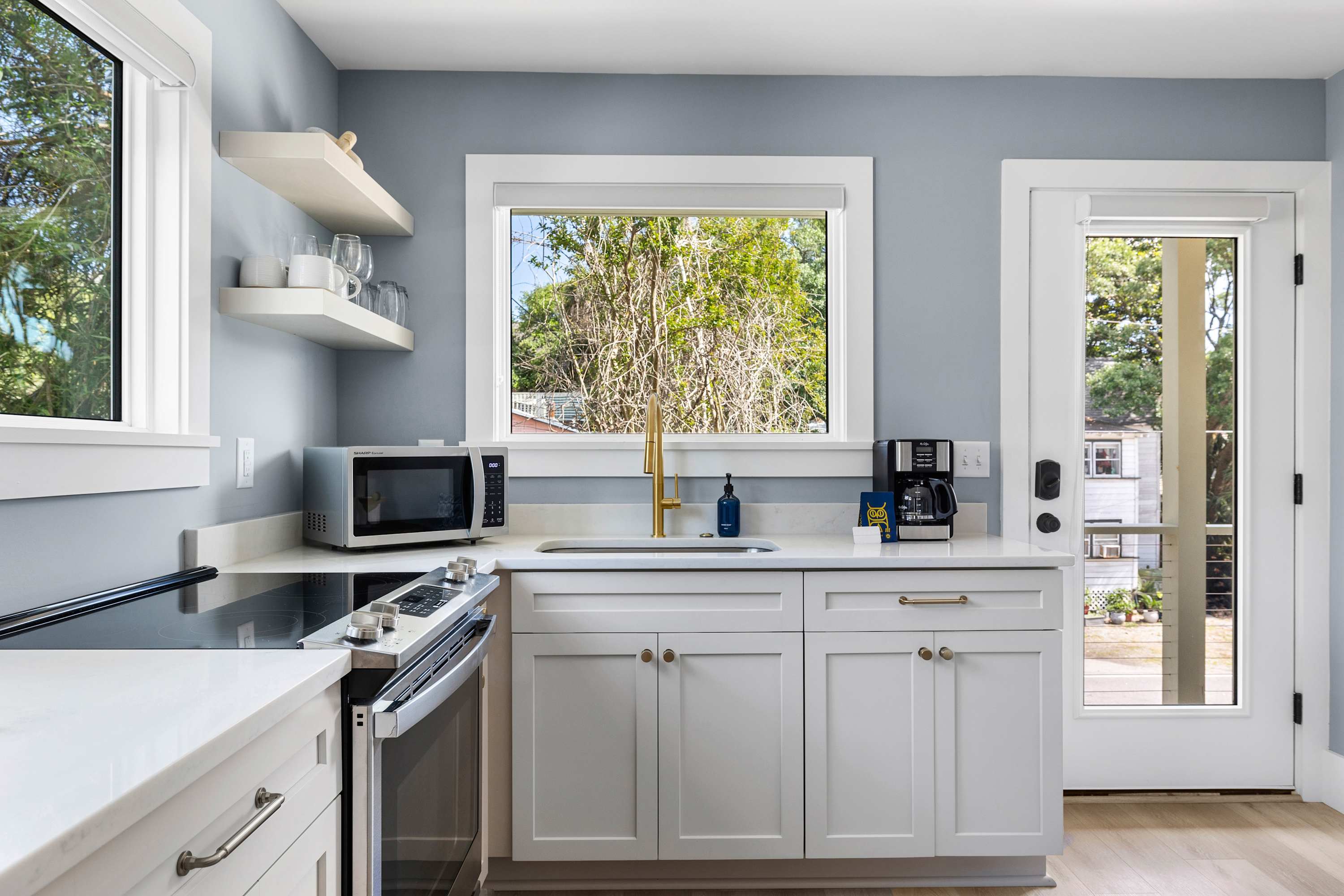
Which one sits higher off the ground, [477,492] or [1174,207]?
[1174,207]

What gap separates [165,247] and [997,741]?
2.16m

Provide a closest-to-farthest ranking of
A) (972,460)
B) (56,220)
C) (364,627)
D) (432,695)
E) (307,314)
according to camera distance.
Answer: (364,627) → (432,695) → (56,220) → (307,314) → (972,460)

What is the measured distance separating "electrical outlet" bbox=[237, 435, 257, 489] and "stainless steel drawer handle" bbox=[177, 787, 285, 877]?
3.68 ft

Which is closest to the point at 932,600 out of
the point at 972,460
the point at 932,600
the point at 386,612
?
the point at 932,600

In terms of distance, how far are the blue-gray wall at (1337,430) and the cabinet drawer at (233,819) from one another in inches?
111

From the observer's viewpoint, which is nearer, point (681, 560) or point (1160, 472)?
point (681, 560)

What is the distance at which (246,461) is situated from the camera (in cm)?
189

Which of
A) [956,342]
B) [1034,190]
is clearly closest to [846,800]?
[956,342]

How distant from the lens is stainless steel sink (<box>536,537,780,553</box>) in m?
2.35

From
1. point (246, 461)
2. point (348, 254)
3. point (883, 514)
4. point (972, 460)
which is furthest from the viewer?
point (972, 460)

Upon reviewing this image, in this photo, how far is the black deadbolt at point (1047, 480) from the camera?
2494mm

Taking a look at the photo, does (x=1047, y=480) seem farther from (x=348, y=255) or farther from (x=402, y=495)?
(x=348, y=255)

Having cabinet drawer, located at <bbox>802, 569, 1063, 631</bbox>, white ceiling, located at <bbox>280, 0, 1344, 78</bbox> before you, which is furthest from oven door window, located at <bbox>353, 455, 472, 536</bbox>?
white ceiling, located at <bbox>280, 0, 1344, 78</bbox>

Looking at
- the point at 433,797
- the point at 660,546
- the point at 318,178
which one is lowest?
the point at 433,797
